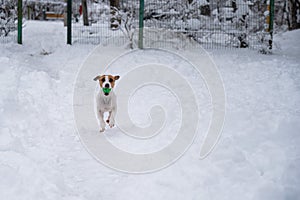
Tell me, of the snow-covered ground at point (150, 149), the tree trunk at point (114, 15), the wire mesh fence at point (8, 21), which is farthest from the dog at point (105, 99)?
the wire mesh fence at point (8, 21)

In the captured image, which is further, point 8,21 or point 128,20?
point 8,21

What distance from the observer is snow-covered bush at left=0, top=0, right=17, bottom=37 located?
11664 mm

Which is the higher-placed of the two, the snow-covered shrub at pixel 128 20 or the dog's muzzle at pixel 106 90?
the snow-covered shrub at pixel 128 20

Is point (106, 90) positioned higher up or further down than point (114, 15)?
further down

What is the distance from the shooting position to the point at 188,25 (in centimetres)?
1176

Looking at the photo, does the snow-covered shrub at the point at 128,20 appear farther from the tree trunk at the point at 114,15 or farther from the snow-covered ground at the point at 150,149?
the snow-covered ground at the point at 150,149

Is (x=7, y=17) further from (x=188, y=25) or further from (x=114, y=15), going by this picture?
(x=188, y=25)

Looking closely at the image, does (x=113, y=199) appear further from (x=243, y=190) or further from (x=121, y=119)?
(x=121, y=119)

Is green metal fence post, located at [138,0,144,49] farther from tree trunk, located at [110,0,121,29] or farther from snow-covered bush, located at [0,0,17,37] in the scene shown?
snow-covered bush, located at [0,0,17,37]

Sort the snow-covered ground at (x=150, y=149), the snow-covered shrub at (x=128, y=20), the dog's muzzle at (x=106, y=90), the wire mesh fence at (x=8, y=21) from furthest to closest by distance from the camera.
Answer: the wire mesh fence at (x=8, y=21), the snow-covered shrub at (x=128, y=20), the dog's muzzle at (x=106, y=90), the snow-covered ground at (x=150, y=149)

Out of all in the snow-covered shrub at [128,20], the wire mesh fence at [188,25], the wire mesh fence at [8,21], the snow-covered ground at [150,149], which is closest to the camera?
the snow-covered ground at [150,149]

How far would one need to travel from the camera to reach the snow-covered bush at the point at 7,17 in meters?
11.7

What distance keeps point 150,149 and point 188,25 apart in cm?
746

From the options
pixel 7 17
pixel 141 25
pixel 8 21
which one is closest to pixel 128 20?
pixel 141 25
